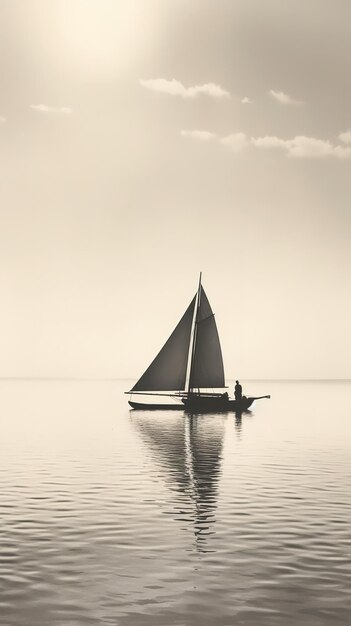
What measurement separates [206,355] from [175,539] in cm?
7393

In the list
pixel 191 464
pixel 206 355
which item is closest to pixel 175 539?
pixel 191 464

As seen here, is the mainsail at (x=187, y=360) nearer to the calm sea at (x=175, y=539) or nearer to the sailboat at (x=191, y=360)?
the sailboat at (x=191, y=360)

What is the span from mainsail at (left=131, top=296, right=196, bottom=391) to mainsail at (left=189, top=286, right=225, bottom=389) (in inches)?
55.9

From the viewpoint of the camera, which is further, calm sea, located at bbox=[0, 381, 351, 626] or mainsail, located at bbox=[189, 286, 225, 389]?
mainsail, located at bbox=[189, 286, 225, 389]

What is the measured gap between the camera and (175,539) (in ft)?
74.2

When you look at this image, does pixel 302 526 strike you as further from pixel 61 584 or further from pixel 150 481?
pixel 150 481

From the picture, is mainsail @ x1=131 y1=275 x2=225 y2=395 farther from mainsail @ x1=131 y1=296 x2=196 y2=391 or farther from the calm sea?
the calm sea

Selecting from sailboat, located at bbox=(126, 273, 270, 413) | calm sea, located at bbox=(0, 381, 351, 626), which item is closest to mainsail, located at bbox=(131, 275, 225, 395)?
sailboat, located at bbox=(126, 273, 270, 413)

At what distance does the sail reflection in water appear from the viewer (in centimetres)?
2689

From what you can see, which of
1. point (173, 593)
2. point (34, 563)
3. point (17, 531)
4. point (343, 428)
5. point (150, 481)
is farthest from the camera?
point (343, 428)

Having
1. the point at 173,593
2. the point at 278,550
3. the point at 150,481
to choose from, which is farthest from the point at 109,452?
the point at 173,593

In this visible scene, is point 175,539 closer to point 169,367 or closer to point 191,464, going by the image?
point 191,464

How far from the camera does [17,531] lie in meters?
23.8

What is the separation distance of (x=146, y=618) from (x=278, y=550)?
7.23 metres
